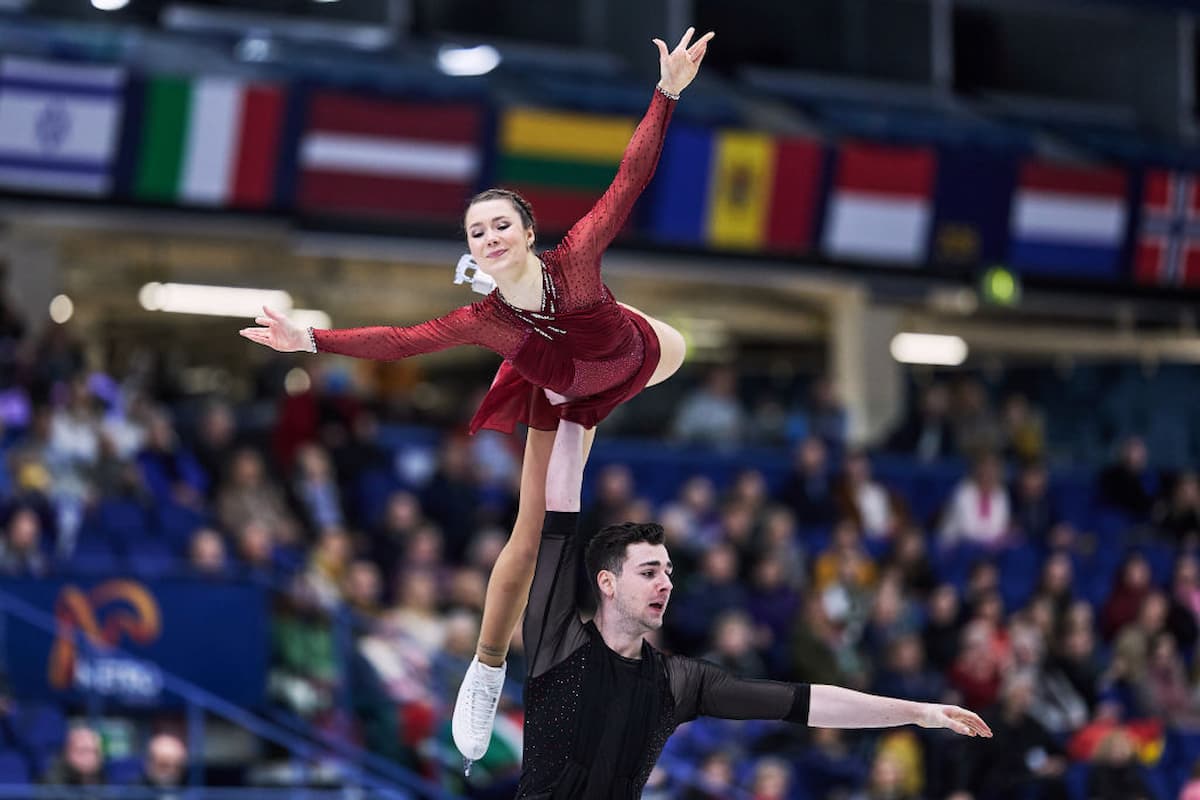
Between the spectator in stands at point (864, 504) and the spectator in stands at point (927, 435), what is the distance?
1.55 m

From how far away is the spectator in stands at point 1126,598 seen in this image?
595 inches

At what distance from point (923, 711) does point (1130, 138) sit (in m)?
16.4

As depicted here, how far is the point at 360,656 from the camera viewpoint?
11164 millimetres

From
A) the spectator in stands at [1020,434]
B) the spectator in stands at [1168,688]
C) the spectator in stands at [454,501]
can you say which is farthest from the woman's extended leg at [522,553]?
the spectator in stands at [1020,434]

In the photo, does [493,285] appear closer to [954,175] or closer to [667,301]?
[954,175]

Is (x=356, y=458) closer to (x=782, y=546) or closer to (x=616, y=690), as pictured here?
(x=782, y=546)

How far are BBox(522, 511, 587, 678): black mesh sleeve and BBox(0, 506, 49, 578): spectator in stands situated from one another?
6.50 metres

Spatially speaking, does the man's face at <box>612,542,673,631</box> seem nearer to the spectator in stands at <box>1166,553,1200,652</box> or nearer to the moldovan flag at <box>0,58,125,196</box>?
the moldovan flag at <box>0,58,125,196</box>

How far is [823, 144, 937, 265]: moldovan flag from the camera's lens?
1744 centimetres

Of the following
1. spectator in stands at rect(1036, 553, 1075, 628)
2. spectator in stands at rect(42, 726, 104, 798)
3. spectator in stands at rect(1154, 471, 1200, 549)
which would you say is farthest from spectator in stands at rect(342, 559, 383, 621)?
spectator in stands at rect(1154, 471, 1200, 549)

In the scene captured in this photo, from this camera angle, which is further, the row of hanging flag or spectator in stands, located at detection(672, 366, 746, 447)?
spectator in stands, located at detection(672, 366, 746, 447)

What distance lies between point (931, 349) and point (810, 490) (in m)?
7.08

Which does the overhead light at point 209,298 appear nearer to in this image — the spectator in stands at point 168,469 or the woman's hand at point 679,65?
the spectator in stands at point 168,469

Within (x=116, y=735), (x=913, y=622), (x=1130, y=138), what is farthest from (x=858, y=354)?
(x=116, y=735)
